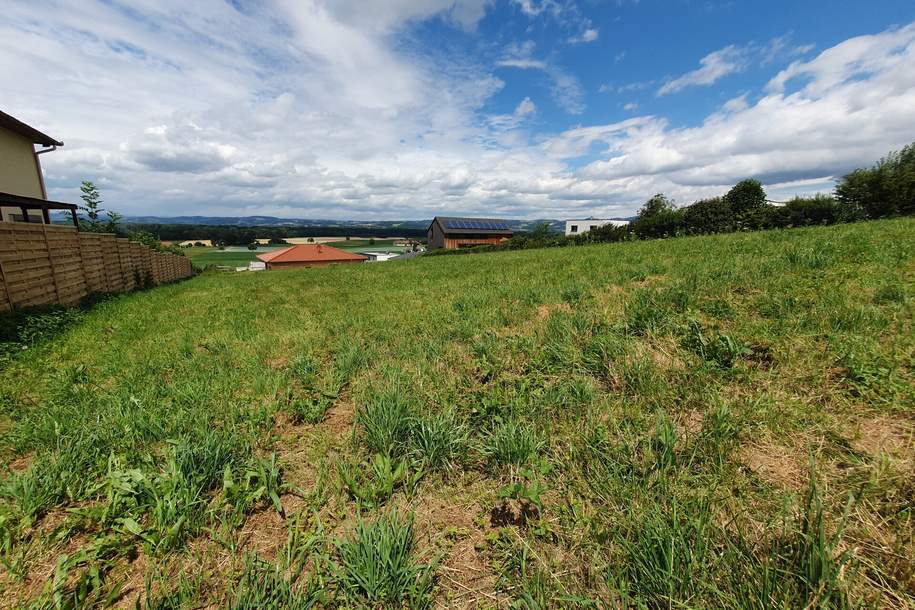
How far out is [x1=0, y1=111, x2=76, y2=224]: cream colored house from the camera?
15.1 m

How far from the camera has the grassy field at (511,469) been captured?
1579mm

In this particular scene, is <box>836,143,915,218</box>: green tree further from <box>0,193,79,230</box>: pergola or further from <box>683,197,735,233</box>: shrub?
<box>0,193,79,230</box>: pergola

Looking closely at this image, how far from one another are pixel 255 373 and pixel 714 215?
39440mm

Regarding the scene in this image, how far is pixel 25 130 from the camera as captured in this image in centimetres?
1612

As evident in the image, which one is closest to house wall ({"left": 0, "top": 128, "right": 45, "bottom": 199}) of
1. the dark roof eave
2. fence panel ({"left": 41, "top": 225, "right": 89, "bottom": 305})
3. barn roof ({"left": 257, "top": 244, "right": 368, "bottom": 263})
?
the dark roof eave

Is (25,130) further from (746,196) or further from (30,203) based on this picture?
(746,196)

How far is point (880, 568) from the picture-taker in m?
1.39

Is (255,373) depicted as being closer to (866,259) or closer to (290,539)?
(290,539)

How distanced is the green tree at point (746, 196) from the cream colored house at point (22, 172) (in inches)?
1978

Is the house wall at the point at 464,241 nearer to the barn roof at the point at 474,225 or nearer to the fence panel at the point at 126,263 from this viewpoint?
the barn roof at the point at 474,225

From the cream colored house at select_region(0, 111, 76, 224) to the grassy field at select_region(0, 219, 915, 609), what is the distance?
64.1ft

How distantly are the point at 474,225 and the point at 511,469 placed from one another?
7025 centimetres

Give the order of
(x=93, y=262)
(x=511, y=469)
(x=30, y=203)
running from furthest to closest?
1. (x=30, y=203)
2. (x=93, y=262)
3. (x=511, y=469)

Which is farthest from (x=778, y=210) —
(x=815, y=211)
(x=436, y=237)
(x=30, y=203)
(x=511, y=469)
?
(x=436, y=237)
